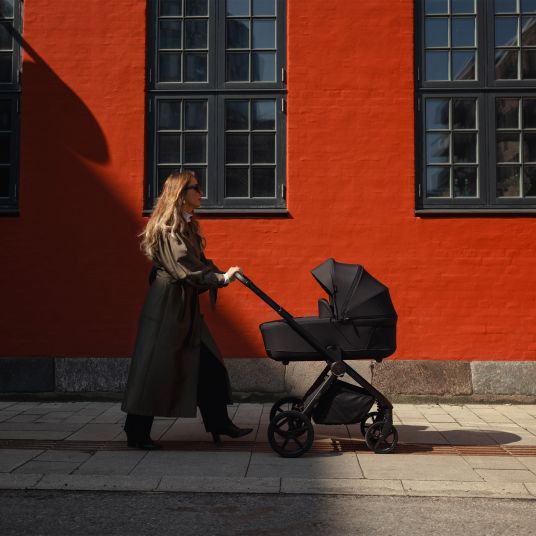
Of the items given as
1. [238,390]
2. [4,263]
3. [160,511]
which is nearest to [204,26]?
[4,263]

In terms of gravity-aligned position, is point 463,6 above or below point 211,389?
above

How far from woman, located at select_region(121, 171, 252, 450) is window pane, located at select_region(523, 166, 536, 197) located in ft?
13.3

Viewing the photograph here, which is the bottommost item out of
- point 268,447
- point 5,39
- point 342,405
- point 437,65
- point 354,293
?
point 268,447

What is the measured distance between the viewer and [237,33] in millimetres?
8625

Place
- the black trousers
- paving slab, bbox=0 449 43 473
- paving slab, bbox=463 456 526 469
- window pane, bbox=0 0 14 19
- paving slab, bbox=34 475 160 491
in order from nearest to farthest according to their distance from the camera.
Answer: paving slab, bbox=34 475 160 491 < paving slab, bbox=0 449 43 473 < paving slab, bbox=463 456 526 469 < the black trousers < window pane, bbox=0 0 14 19

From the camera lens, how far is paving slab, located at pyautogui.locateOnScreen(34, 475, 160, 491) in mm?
4641

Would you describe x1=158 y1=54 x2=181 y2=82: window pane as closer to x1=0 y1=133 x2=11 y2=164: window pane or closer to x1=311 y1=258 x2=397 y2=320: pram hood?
x1=0 y1=133 x2=11 y2=164: window pane

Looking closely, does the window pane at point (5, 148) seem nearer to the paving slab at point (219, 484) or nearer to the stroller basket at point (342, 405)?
the stroller basket at point (342, 405)

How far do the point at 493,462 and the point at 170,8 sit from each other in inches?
231

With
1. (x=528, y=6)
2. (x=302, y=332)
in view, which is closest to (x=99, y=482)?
(x=302, y=332)

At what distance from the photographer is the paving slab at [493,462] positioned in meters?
5.25

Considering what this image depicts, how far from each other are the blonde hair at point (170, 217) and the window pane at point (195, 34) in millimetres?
3300

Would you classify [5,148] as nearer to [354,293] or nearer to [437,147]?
[437,147]

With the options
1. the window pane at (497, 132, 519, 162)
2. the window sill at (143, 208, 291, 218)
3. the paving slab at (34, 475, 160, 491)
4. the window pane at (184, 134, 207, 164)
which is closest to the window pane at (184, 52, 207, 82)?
the window pane at (184, 134, 207, 164)
